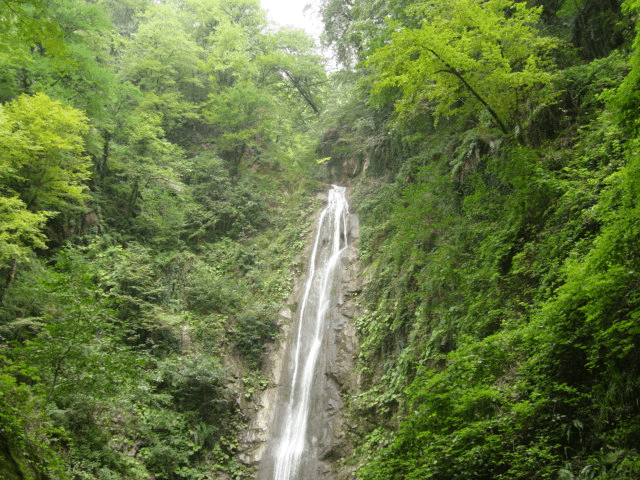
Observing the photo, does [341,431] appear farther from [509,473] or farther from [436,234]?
[509,473]

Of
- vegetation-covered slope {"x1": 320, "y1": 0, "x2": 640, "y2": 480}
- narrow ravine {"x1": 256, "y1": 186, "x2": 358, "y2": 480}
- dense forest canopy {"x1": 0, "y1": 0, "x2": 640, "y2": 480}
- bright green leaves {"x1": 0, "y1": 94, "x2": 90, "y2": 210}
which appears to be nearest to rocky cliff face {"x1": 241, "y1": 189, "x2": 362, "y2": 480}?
narrow ravine {"x1": 256, "y1": 186, "x2": 358, "y2": 480}

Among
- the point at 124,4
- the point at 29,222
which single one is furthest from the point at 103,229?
the point at 124,4

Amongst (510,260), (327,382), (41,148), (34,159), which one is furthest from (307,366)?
(34,159)

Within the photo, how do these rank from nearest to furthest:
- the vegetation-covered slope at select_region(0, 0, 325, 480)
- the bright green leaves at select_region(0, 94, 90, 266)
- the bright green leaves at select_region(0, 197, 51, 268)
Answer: the vegetation-covered slope at select_region(0, 0, 325, 480)
the bright green leaves at select_region(0, 197, 51, 268)
the bright green leaves at select_region(0, 94, 90, 266)

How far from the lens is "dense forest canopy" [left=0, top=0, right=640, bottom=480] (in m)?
4.28

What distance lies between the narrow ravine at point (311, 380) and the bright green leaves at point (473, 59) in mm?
8016

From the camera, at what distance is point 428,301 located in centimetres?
936

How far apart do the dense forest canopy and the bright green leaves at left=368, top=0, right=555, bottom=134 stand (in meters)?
0.06

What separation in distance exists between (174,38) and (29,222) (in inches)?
546

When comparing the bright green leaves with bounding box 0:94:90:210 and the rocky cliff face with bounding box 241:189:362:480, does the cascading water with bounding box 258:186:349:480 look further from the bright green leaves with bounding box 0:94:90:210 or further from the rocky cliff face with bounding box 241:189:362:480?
the bright green leaves with bounding box 0:94:90:210

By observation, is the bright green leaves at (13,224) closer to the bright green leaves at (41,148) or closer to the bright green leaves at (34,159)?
Result: the bright green leaves at (34,159)

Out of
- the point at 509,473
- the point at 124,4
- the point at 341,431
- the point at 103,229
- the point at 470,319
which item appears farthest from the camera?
the point at 124,4

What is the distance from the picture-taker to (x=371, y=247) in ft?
47.9

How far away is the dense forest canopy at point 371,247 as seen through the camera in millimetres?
4277
